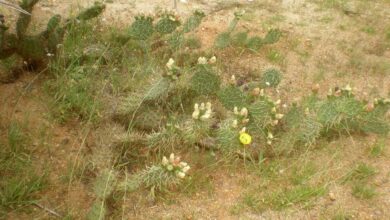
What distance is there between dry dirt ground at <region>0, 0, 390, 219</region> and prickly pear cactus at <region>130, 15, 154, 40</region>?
0.63 metres

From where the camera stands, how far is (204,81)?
9.59 feet

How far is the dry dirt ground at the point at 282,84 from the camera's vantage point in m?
2.55

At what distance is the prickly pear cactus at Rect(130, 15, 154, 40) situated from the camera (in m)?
3.20

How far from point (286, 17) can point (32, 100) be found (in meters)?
2.27

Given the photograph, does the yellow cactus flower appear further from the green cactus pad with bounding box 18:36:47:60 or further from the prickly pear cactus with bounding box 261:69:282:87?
the green cactus pad with bounding box 18:36:47:60

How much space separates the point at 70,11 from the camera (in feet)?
12.3

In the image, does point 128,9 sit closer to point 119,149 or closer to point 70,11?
point 70,11

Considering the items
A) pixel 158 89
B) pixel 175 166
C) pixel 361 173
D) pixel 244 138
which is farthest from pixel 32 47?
pixel 361 173

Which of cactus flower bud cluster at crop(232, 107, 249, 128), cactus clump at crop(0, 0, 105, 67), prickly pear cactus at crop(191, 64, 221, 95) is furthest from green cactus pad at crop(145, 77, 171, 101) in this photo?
cactus clump at crop(0, 0, 105, 67)

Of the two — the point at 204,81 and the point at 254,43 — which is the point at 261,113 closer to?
the point at 204,81

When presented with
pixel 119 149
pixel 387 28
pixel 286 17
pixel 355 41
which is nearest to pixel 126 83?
pixel 119 149

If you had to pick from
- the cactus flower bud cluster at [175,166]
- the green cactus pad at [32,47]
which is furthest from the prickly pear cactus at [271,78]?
the green cactus pad at [32,47]

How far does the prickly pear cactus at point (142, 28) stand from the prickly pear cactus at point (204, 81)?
1.73ft

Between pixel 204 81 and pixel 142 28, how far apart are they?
639 mm
